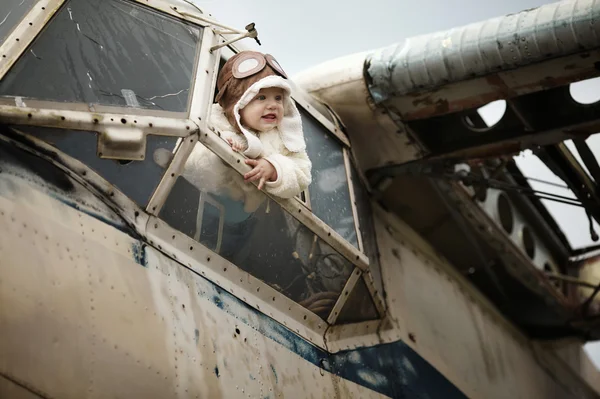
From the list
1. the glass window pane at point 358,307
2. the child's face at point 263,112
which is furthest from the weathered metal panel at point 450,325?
the child's face at point 263,112

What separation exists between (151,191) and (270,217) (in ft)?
2.69

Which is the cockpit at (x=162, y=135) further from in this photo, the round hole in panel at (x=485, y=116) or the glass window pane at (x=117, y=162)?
the round hole in panel at (x=485, y=116)

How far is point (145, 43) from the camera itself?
157 inches

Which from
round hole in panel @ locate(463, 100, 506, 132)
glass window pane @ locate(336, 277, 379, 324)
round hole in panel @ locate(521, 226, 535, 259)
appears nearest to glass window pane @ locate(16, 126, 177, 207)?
glass window pane @ locate(336, 277, 379, 324)

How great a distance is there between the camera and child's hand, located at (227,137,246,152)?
4.02m

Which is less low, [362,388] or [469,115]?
[469,115]

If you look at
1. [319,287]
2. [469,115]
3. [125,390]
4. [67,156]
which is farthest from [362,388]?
[469,115]

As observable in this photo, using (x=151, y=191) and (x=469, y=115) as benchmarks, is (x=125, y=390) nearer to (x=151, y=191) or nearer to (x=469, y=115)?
(x=151, y=191)

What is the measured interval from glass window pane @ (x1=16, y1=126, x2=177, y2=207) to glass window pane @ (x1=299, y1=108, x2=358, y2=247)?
4.29 feet

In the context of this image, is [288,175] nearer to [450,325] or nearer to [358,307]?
[358,307]

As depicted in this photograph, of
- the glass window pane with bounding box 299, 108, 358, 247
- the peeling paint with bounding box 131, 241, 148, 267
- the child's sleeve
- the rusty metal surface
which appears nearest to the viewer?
the peeling paint with bounding box 131, 241, 148, 267

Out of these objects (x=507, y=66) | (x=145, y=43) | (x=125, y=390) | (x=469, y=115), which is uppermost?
(x=469, y=115)

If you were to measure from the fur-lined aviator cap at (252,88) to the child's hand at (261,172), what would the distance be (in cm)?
9

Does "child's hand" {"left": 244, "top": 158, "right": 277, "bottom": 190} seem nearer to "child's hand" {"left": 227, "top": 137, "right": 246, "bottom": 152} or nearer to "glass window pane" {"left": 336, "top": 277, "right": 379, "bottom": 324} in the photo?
"child's hand" {"left": 227, "top": 137, "right": 246, "bottom": 152}
